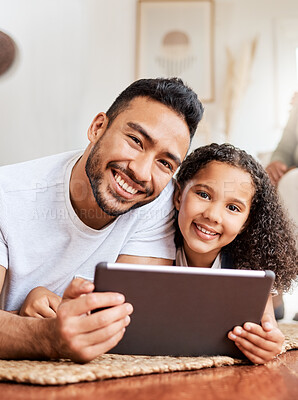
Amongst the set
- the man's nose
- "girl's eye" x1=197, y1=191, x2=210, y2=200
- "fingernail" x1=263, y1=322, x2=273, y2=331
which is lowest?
"fingernail" x1=263, y1=322, x2=273, y2=331

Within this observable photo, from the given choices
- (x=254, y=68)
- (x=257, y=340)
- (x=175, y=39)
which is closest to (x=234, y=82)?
(x=254, y=68)

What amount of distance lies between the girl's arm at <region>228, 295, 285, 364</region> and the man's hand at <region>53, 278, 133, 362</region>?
291 mm

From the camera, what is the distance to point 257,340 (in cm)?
108

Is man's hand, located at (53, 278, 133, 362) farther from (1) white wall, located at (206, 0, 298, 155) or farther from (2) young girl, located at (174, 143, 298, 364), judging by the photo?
(1) white wall, located at (206, 0, 298, 155)

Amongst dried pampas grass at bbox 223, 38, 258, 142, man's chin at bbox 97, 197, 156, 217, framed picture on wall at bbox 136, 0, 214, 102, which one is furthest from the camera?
framed picture on wall at bbox 136, 0, 214, 102

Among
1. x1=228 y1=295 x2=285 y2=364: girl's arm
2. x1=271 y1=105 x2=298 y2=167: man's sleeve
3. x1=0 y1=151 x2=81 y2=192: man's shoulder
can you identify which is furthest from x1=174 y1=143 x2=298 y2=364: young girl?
x1=271 y1=105 x2=298 y2=167: man's sleeve

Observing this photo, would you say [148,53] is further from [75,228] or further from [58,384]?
[58,384]

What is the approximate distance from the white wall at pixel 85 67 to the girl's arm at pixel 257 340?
2.01m

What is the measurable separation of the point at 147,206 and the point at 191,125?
0.92 feet

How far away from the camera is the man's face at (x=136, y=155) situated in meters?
1.30

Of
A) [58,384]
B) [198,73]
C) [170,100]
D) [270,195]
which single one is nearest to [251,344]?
[58,384]

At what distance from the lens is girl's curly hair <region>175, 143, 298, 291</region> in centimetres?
148

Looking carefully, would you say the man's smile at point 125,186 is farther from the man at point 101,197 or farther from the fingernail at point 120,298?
the fingernail at point 120,298

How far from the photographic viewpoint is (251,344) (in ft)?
3.56
